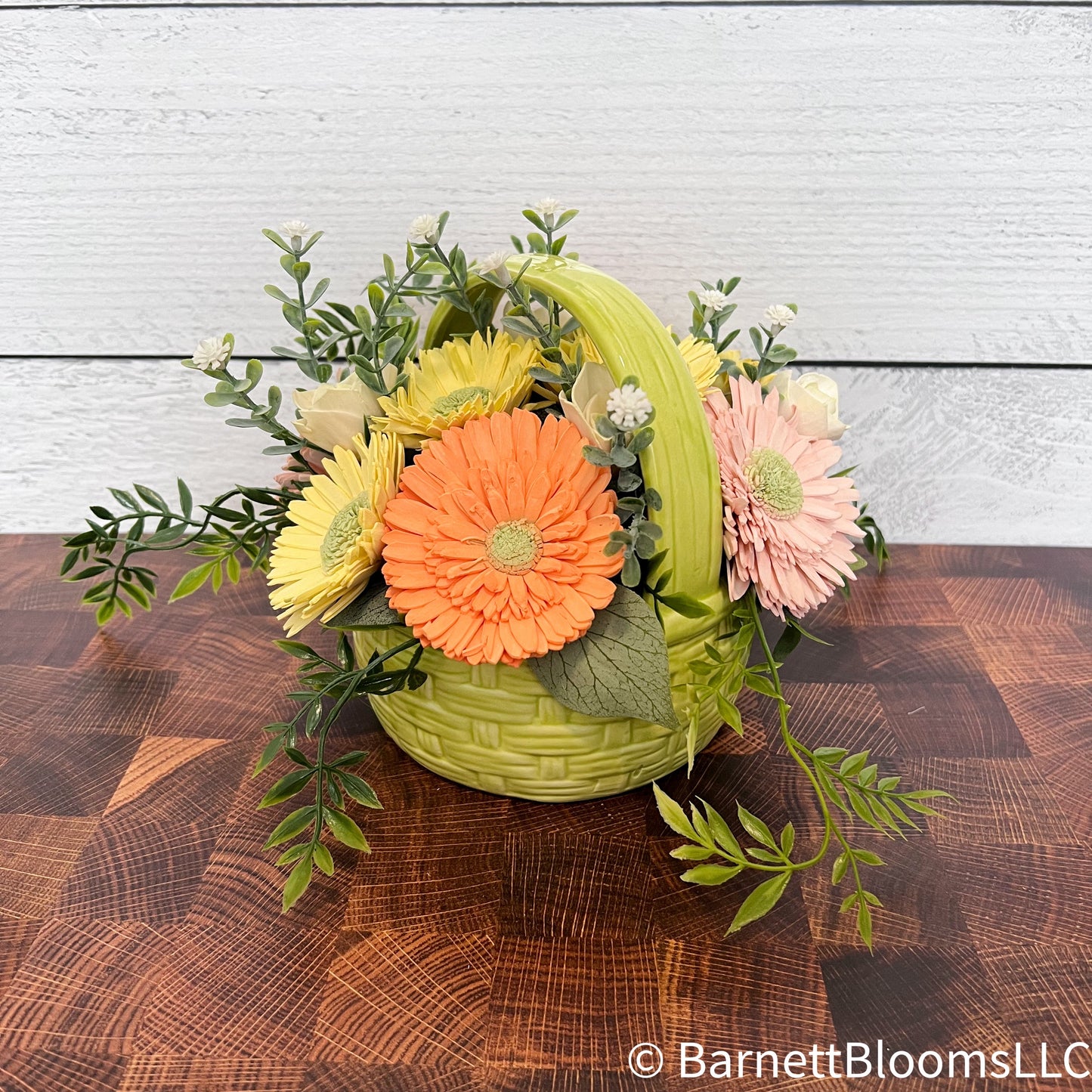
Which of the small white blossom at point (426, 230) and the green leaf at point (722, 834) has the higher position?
A: the small white blossom at point (426, 230)

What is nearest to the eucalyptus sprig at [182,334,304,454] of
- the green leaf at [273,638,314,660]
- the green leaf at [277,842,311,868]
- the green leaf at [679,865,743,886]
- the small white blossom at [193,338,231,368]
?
the small white blossom at [193,338,231,368]

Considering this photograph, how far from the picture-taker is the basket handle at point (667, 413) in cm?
46

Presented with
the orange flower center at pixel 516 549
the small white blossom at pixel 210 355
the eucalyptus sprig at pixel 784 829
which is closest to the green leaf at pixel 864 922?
the eucalyptus sprig at pixel 784 829

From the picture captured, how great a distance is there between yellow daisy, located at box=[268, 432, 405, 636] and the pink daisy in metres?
0.18

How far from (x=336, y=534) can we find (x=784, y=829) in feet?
0.92

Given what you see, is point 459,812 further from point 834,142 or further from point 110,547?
point 834,142

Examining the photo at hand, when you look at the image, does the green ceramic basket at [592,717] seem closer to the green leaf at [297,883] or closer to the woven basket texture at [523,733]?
the woven basket texture at [523,733]

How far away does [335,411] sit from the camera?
0.52 meters

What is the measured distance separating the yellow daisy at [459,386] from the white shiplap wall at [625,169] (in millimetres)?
241

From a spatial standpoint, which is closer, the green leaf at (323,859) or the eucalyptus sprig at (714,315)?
the green leaf at (323,859)

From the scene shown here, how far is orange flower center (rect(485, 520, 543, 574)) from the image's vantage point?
47 cm

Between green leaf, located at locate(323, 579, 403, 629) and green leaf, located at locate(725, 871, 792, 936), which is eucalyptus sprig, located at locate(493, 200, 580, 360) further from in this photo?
green leaf, located at locate(725, 871, 792, 936)

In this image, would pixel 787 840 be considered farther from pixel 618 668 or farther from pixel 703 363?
pixel 703 363

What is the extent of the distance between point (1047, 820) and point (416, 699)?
376mm
